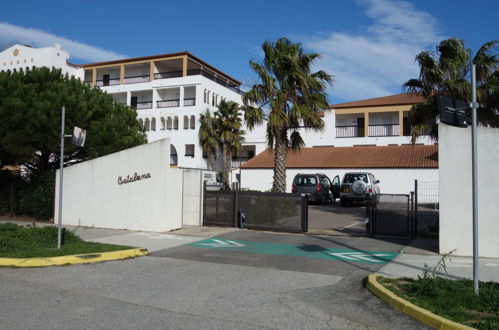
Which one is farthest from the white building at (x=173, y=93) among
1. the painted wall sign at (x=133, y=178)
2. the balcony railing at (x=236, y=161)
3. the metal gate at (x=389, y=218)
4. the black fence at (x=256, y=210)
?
the metal gate at (x=389, y=218)

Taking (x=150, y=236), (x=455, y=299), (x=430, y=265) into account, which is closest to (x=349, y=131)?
(x=150, y=236)

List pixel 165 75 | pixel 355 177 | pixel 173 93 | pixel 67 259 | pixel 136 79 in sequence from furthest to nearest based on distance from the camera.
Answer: pixel 136 79
pixel 165 75
pixel 173 93
pixel 355 177
pixel 67 259

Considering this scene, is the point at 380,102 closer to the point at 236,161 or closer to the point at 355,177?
the point at 236,161

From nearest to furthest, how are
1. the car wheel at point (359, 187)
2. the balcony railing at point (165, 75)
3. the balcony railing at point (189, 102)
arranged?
the car wheel at point (359, 187)
the balcony railing at point (189, 102)
the balcony railing at point (165, 75)

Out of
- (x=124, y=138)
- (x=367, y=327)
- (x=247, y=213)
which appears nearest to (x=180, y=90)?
(x=124, y=138)

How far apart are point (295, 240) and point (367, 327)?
7.83 meters

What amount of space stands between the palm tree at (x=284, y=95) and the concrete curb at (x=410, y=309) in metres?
11.6

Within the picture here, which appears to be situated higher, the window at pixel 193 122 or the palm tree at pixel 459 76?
the window at pixel 193 122

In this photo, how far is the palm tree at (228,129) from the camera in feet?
127

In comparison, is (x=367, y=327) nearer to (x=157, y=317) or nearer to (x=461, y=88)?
(x=157, y=317)

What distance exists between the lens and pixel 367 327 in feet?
17.4

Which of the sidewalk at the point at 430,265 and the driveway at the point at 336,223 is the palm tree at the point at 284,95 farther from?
the sidewalk at the point at 430,265

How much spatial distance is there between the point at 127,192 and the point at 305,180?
13.8 m

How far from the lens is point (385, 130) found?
40906 millimetres
